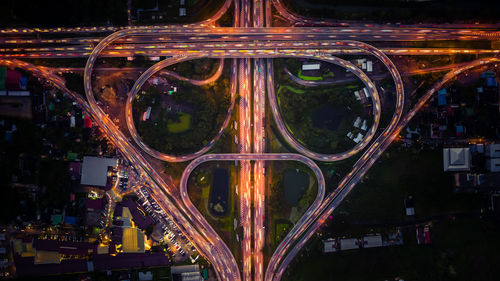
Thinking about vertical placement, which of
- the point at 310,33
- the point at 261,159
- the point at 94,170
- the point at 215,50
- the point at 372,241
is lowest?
the point at 372,241

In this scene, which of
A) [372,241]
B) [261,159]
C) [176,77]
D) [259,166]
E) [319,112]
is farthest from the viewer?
[176,77]

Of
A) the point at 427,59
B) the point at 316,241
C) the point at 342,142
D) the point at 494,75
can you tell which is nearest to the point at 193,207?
the point at 316,241

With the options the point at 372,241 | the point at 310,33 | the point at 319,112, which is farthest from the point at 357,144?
the point at 310,33

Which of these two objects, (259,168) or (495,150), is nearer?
(495,150)

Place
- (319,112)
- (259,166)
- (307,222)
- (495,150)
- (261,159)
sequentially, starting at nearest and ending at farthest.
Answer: (495,150)
(307,222)
(261,159)
(259,166)
(319,112)

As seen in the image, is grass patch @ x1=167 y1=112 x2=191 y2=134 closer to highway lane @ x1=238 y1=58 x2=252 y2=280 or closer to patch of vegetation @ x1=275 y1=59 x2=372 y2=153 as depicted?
highway lane @ x1=238 y1=58 x2=252 y2=280

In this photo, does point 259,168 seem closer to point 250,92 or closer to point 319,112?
point 250,92

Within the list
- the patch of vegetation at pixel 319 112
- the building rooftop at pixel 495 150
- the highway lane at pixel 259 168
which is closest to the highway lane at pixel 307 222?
the highway lane at pixel 259 168
